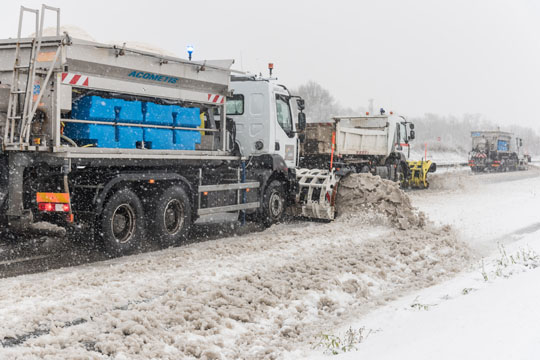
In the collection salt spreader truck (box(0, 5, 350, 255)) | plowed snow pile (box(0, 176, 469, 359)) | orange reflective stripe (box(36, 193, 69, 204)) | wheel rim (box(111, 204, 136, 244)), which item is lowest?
plowed snow pile (box(0, 176, 469, 359))

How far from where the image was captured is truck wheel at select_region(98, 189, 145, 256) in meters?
7.73

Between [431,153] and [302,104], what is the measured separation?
44.4 meters

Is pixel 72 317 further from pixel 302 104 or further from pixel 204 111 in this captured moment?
pixel 302 104

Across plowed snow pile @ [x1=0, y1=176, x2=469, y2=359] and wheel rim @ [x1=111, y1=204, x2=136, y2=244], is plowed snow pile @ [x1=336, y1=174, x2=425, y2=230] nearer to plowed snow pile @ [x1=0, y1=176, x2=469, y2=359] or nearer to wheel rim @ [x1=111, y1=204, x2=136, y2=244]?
plowed snow pile @ [x1=0, y1=176, x2=469, y2=359]

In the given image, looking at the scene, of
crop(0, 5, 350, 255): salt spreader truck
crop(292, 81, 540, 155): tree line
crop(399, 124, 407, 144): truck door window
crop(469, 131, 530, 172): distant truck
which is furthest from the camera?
crop(292, 81, 540, 155): tree line

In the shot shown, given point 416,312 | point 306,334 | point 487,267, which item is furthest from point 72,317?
point 487,267

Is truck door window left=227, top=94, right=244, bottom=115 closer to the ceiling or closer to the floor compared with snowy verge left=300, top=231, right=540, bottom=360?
closer to the ceiling

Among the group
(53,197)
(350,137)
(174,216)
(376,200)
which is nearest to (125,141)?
(53,197)

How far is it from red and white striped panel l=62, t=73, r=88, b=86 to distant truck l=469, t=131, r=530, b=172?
3199cm

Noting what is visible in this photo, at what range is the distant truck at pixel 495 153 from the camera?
36.4 meters

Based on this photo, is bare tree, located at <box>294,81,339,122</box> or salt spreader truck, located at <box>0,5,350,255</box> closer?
salt spreader truck, located at <box>0,5,350,255</box>

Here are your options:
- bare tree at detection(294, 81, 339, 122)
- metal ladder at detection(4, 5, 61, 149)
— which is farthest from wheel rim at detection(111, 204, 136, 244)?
bare tree at detection(294, 81, 339, 122)

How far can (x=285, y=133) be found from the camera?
1162cm

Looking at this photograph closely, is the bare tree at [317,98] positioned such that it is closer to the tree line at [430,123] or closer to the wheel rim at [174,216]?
the tree line at [430,123]
